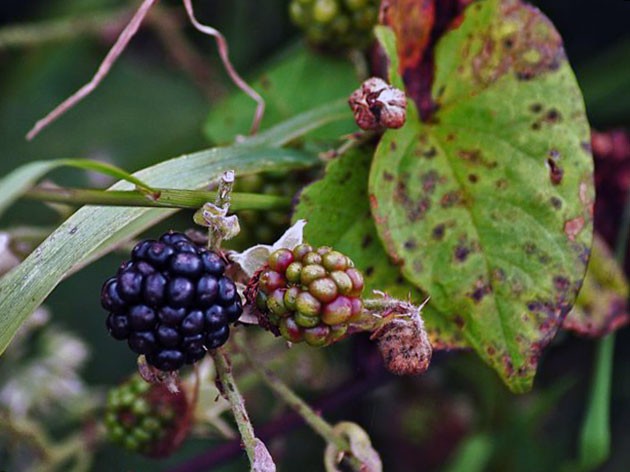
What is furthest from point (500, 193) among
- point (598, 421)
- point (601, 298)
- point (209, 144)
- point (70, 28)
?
point (70, 28)

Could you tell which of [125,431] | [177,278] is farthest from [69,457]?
[177,278]

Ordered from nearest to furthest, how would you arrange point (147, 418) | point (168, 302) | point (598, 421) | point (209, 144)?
point (168, 302) → point (147, 418) → point (598, 421) → point (209, 144)

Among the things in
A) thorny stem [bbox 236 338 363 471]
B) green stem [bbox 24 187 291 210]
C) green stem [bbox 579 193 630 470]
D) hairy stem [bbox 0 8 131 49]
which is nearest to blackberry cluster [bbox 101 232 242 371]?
green stem [bbox 24 187 291 210]

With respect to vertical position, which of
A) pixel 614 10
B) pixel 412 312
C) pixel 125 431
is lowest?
pixel 125 431

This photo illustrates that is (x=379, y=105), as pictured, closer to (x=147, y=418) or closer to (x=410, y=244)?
(x=410, y=244)

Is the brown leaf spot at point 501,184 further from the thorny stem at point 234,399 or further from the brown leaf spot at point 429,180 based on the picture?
the thorny stem at point 234,399

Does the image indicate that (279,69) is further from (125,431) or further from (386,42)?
(125,431)

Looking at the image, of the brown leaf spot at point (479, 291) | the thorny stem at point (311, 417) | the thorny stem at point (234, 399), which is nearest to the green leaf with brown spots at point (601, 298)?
the brown leaf spot at point (479, 291)

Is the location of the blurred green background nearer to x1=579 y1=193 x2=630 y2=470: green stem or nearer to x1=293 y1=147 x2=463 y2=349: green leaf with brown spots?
x1=579 y1=193 x2=630 y2=470: green stem
